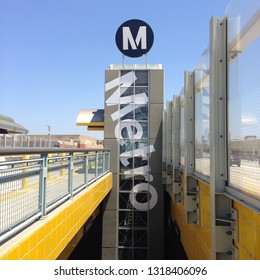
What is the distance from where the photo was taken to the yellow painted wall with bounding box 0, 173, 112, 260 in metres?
2.86

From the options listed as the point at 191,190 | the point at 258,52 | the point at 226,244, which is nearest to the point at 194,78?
the point at 191,190

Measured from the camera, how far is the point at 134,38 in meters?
14.4

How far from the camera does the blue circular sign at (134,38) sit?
14078mm

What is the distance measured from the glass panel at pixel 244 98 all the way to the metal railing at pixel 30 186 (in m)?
2.40

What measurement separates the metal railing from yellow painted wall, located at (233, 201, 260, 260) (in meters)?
2.47

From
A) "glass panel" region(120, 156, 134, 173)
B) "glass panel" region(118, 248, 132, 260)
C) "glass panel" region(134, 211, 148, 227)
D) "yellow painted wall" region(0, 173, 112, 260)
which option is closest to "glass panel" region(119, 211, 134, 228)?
"glass panel" region(134, 211, 148, 227)

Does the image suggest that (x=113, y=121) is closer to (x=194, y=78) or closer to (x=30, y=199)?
(x=194, y=78)

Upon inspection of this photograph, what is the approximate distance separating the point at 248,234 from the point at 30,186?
271cm

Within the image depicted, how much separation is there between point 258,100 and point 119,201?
1144cm

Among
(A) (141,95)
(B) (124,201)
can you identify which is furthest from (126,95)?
(B) (124,201)

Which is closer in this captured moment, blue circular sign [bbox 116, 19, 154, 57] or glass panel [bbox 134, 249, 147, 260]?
glass panel [bbox 134, 249, 147, 260]

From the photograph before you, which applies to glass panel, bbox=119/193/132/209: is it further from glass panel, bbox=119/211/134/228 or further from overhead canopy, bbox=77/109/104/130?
overhead canopy, bbox=77/109/104/130

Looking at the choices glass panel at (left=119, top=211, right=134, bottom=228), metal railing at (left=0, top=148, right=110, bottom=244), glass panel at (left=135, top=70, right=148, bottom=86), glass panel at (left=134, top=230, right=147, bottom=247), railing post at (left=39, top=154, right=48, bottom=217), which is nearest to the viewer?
metal railing at (left=0, top=148, right=110, bottom=244)

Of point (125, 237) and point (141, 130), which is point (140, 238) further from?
point (141, 130)
